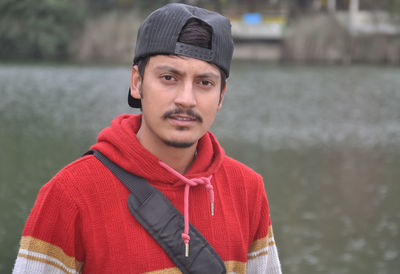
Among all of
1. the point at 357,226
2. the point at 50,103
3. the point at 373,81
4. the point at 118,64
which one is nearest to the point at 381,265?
the point at 357,226

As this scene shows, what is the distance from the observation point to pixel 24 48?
41688 mm

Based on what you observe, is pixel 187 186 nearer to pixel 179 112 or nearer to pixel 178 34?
pixel 179 112

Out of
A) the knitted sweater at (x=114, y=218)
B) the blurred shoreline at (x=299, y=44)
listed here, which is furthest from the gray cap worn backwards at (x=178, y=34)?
the blurred shoreline at (x=299, y=44)

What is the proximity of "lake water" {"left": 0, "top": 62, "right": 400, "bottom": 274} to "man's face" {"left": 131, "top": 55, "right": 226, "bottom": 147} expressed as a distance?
613cm

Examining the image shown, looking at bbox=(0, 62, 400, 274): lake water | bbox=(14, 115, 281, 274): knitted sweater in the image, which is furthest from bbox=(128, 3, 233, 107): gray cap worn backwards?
bbox=(0, 62, 400, 274): lake water

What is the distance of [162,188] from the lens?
6.63 ft

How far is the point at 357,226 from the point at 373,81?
2196cm

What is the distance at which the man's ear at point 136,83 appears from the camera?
7.03ft

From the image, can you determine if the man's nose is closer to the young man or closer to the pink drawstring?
the young man

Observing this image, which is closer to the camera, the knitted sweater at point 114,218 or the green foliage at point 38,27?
the knitted sweater at point 114,218

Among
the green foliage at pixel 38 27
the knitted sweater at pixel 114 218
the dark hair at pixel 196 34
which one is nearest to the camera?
the knitted sweater at pixel 114 218

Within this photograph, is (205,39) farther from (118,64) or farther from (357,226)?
(118,64)

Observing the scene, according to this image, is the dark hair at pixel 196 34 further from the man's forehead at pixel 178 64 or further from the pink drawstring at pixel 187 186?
the pink drawstring at pixel 187 186

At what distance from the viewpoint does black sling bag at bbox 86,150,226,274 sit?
76.5 inches
